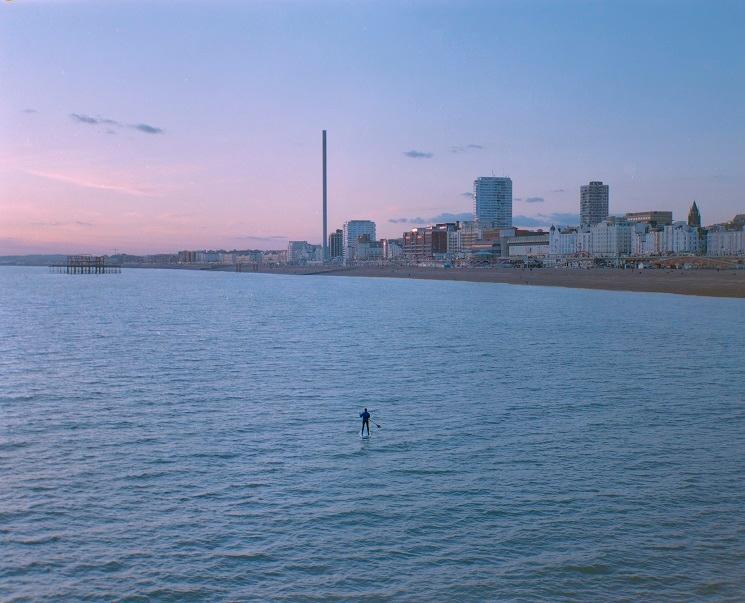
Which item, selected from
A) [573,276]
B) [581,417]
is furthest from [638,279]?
[581,417]

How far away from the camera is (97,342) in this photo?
4934 centimetres

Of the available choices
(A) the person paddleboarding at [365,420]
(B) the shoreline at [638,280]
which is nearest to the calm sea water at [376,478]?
(A) the person paddleboarding at [365,420]

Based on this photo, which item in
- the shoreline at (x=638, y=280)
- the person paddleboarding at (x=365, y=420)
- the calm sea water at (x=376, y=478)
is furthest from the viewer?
the shoreline at (x=638, y=280)

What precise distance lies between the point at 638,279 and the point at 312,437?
106 meters

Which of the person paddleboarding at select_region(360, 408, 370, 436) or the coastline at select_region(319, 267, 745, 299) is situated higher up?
the coastline at select_region(319, 267, 745, 299)

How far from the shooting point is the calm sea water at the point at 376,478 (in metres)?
13.6

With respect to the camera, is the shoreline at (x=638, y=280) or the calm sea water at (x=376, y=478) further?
the shoreline at (x=638, y=280)

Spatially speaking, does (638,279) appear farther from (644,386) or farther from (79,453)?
(79,453)

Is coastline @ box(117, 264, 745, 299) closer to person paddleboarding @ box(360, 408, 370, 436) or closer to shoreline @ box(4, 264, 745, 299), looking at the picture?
shoreline @ box(4, 264, 745, 299)

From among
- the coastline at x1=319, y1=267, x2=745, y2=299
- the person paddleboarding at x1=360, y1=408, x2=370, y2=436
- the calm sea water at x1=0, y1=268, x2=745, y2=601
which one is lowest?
the calm sea water at x1=0, y1=268, x2=745, y2=601

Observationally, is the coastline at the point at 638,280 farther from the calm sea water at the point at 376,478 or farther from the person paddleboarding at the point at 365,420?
the person paddleboarding at the point at 365,420

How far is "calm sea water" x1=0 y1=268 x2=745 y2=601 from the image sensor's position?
44.5ft

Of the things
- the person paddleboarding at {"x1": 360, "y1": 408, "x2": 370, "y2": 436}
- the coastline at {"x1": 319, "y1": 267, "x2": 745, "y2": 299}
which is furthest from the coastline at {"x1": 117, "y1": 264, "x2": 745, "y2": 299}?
the person paddleboarding at {"x1": 360, "y1": 408, "x2": 370, "y2": 436}

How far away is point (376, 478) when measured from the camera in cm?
1886
